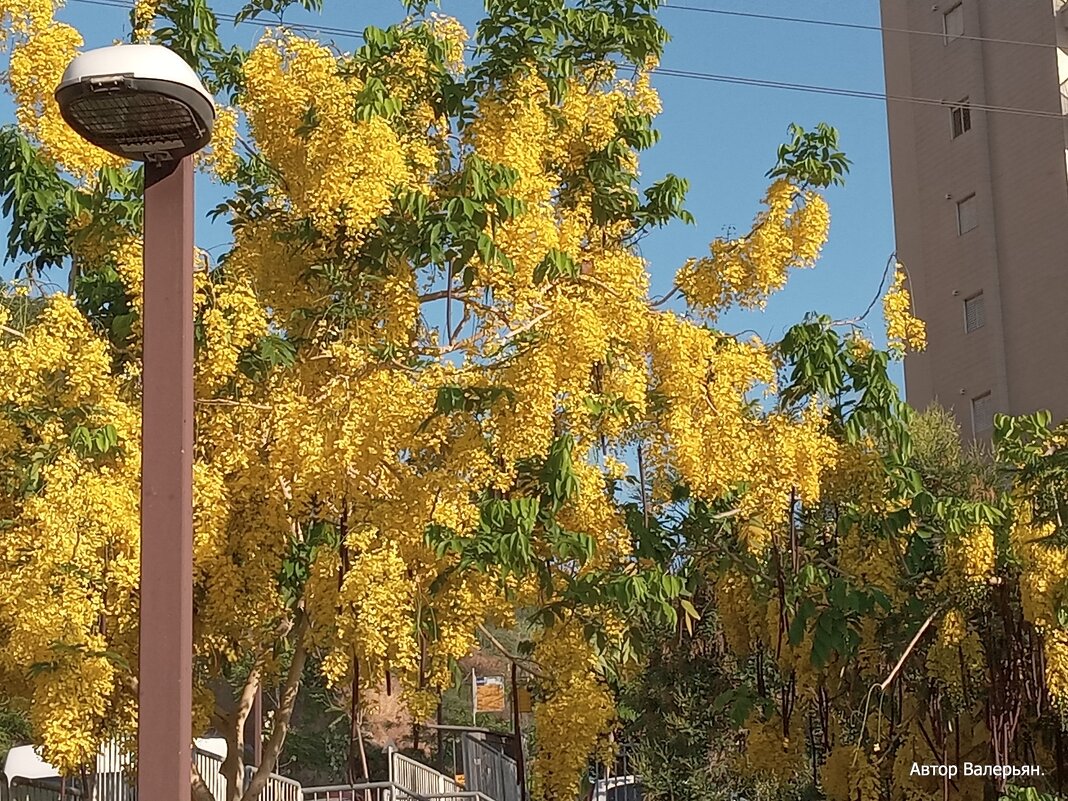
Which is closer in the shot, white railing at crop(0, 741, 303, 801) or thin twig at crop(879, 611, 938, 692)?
thin twig at crop(879, 611, 938, 692)

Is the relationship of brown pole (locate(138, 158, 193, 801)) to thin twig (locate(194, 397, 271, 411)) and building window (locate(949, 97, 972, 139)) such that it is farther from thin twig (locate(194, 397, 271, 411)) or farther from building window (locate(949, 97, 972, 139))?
building window (locate(949, 97, 972, 139))

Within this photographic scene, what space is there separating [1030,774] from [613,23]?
5.76 metres

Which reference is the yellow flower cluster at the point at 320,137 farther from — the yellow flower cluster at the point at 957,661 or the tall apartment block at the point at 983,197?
the tall apartment block at the point at 983,197

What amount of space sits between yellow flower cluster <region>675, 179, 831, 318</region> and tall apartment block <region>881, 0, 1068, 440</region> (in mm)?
13453

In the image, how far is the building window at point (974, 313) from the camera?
24094mm

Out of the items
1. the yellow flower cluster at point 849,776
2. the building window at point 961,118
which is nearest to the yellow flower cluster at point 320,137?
the yellow flower cluster at point 849,776

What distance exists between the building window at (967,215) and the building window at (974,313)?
1.16 m

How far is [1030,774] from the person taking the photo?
34.3 feet

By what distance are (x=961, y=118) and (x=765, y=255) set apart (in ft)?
56.8

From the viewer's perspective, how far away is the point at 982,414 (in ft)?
78.2

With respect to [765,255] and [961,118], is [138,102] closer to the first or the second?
[765,255]

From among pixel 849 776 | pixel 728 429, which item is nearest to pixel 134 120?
pixel 728 429

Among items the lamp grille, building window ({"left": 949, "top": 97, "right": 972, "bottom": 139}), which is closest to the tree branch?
the lamp grille

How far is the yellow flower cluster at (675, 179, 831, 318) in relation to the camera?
29.8ft
